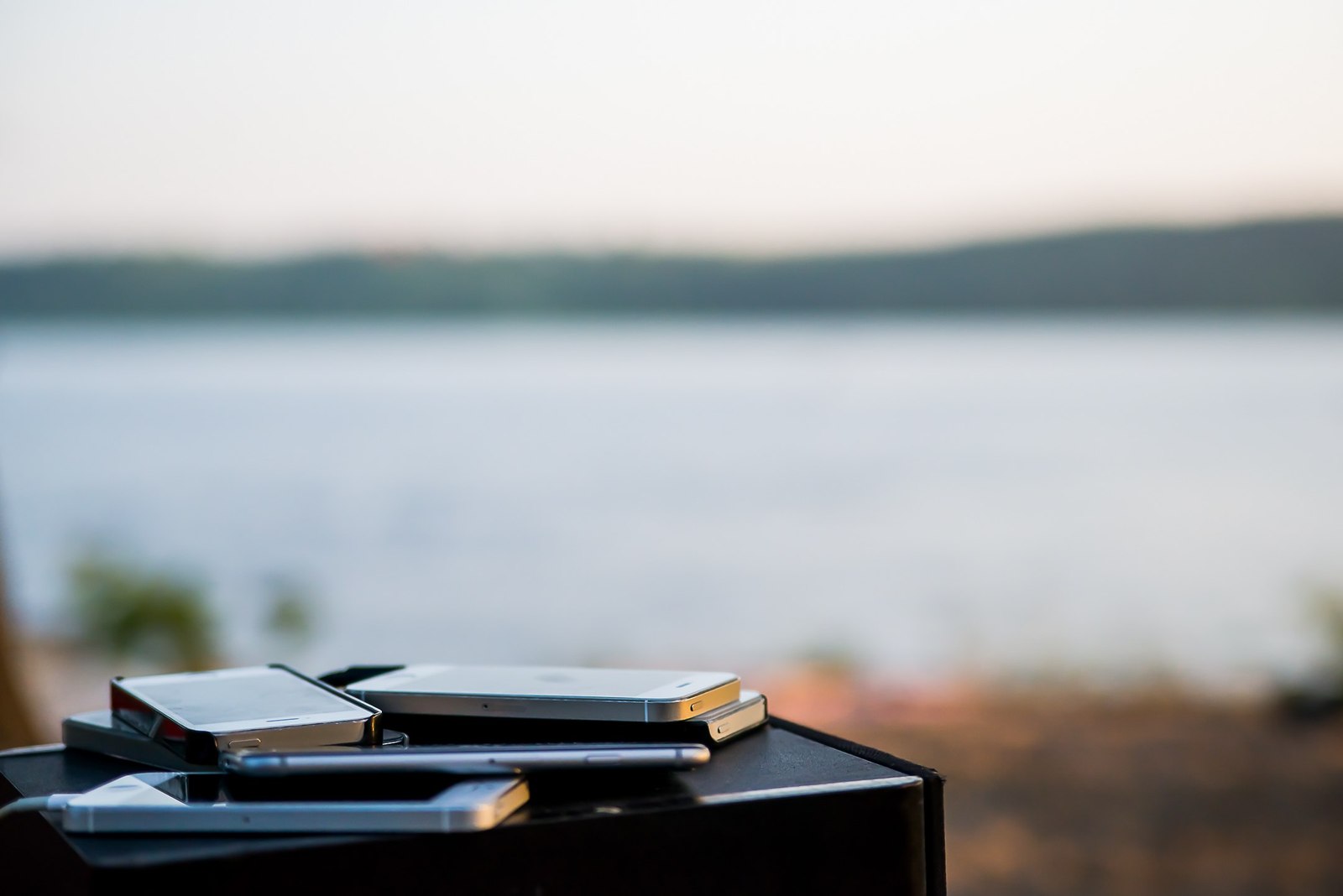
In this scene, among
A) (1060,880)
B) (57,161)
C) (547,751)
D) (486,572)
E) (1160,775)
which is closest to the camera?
(547,751)

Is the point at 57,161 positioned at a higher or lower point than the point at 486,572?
higher

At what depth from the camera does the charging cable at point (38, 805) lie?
2.57 feet

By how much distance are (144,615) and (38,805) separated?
13.2 ft

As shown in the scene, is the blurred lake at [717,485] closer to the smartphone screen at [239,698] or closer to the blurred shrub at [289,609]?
the blurred shrub at [289,609]

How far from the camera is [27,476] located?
207 inches

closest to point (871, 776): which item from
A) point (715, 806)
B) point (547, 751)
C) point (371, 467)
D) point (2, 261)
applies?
point (715, 806)

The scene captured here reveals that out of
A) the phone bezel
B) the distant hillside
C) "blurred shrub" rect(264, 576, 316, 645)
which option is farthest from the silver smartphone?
"blurred shrub" rect(264, 576, 316, 645)

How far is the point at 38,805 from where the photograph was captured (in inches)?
31.0

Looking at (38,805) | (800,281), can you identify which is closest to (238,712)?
(38,805)

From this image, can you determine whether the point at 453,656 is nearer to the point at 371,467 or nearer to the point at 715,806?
the point at 371,467

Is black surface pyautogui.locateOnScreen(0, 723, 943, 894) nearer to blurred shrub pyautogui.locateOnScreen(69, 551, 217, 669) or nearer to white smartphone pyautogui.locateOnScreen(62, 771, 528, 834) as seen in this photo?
white smartphone pyautogui.locateOnScreen(62, 771, 528, 834)

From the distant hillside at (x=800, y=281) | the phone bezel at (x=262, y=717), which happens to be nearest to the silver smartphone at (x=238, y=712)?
the phone bezel at (x=262, y=717)

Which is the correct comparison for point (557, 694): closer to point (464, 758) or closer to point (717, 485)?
point (464, 758)

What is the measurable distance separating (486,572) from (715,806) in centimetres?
448
